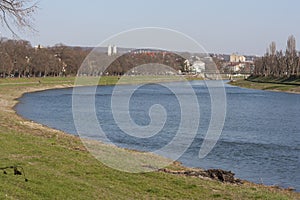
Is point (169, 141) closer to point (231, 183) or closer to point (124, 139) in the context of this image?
point (124, 139)

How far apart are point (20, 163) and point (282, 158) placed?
12.6 meters

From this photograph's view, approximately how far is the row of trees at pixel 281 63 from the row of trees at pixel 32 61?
1914 inches

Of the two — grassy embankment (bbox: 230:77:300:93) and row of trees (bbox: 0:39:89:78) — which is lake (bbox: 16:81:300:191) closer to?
grassy embankment (bbox: 230:77:300:93)

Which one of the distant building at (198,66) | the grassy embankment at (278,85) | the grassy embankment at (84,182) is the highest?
the distant building at (198,66)

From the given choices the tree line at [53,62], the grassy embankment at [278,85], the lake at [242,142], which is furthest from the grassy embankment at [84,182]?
the grassy embankment at [278,85]

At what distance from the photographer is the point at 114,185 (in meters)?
11.0

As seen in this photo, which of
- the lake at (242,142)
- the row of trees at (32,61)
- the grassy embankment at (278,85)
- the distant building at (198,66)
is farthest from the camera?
the row of trees at (32,61)

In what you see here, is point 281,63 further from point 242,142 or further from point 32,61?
point 242,142

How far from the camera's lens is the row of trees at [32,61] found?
90938mm

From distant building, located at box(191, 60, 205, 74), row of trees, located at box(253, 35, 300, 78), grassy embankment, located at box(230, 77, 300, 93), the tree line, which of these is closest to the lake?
distant building, located at box(191, 60, 205, 74)

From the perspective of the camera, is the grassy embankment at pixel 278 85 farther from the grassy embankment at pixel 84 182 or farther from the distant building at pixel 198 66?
the grassy embankment at pixel 84 182

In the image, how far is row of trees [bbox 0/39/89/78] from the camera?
298 ft

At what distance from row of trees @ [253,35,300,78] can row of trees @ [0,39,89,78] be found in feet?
160

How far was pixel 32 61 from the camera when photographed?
102m
